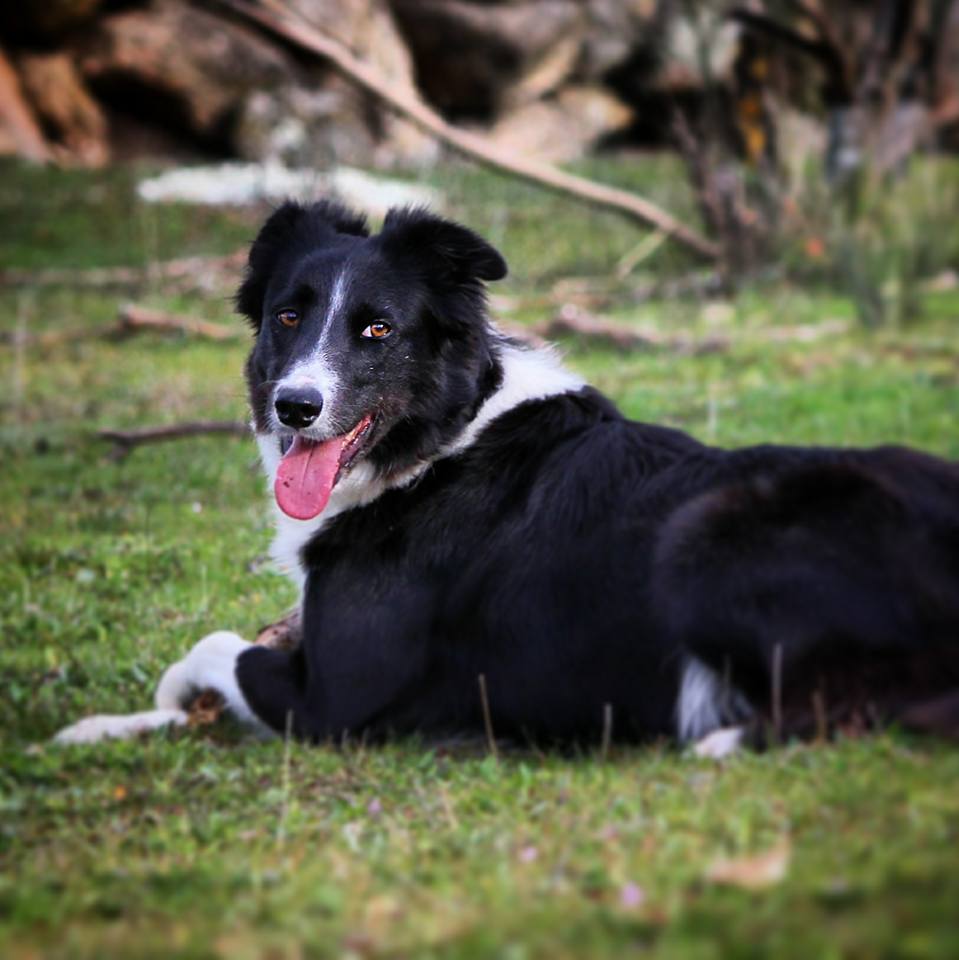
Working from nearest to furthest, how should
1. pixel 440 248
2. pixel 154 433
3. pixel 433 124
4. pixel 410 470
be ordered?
1. pixel 410 470
2. pixel 440 248
3. pixel 154 433
4. pixel 433 124

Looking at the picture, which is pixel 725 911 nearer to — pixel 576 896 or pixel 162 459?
pixel 576 896

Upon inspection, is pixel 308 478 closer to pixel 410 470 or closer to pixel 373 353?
pixel 410 470

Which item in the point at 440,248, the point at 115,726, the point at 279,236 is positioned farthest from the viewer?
the point at 279,236

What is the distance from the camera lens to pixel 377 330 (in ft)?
17.4

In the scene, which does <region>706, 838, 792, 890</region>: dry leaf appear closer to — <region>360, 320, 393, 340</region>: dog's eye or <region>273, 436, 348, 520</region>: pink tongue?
<region>273, 436, 348, 520</region>: pink tongue

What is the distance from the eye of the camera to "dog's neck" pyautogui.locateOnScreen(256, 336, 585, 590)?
5.23m

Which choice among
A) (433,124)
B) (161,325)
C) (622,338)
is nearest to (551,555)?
(622,338)

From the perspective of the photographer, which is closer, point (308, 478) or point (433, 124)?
point (308, 478)

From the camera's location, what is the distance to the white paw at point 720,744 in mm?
4098

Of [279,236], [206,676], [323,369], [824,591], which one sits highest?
[279,236]

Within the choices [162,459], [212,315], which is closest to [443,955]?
[162,459]

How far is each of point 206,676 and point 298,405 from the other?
110cm

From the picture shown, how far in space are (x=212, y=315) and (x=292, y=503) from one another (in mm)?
10845

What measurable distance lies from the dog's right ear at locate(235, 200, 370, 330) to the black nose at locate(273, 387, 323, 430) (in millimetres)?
855
